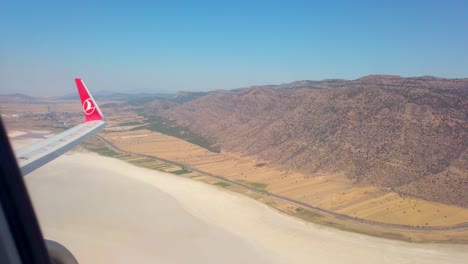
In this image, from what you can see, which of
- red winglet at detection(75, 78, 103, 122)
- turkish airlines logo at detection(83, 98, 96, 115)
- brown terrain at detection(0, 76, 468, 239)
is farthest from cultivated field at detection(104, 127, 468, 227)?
turkish airlines logo at detection(83, 98, 96, 115)

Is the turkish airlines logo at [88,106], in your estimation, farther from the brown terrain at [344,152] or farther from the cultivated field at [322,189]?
the cultivated field at [322,189]

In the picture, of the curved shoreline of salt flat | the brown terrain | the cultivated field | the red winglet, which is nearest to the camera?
the red winglet

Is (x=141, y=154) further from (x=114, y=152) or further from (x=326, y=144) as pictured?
(x=326, y=144)

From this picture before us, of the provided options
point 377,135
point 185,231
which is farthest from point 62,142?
point 377,135

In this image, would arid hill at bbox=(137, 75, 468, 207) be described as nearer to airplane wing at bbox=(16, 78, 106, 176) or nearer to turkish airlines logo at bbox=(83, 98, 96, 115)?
airplane wing at bbox=(16, 78, 106, 176)

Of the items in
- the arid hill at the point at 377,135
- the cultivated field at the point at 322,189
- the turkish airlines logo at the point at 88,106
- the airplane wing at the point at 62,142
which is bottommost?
the cultivated field at the point at 322,189

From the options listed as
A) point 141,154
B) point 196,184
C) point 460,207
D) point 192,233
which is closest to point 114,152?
point 141,154

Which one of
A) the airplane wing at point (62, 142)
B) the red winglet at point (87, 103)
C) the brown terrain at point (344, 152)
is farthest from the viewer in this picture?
the brown terrain at point (344, 152)

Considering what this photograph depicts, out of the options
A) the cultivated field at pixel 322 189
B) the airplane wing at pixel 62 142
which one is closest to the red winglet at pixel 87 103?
the airplane wing at pixel 62 142
